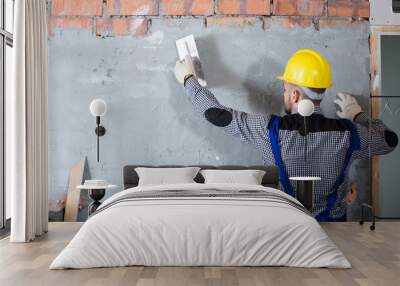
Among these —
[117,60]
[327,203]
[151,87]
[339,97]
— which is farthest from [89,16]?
[327,203]

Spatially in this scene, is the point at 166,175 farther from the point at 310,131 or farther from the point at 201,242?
the point at 201,242

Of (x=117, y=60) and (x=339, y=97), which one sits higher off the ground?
(x=117, y=60)

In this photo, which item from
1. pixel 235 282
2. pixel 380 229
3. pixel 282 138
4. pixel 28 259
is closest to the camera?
pixel 235 282

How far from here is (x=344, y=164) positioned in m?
6.84

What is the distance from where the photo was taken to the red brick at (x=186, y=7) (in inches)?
276

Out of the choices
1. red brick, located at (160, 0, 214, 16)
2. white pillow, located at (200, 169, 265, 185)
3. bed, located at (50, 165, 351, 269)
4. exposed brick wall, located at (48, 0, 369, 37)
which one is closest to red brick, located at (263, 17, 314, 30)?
exposed brick wall, located at (48, 0, 369, 37)

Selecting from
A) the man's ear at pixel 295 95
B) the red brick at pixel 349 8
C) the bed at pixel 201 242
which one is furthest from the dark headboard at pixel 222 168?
the bed at pixel 201 242

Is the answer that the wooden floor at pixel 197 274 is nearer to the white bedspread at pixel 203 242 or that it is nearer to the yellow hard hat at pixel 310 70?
the white bedspread at pixel 203 242

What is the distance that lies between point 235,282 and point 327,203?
10.9 feet

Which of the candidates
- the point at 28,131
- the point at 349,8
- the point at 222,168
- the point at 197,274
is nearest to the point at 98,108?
the point at 28,131

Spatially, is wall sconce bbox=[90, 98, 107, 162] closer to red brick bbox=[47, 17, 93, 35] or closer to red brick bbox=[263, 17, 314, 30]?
red brick bbox=[47, 17, 93, 35]

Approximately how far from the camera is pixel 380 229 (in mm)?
6328

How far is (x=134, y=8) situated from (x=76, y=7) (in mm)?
714

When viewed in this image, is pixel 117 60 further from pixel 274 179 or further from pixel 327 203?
pixel 327 203
